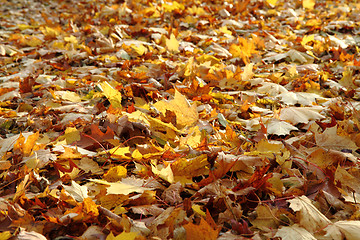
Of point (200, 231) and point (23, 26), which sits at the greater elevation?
point (200, 231)

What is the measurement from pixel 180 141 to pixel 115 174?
37cm

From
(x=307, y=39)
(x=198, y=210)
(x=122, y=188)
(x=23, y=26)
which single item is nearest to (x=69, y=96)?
(x=122, y=188)

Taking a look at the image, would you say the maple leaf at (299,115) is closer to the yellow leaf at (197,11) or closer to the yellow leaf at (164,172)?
the yellow leaf at (164,172)

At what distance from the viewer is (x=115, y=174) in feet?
4.82

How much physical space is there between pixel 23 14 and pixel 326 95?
17.4 feet

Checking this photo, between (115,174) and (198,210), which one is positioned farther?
(115,174)

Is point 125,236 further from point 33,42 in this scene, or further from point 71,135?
point 33,42

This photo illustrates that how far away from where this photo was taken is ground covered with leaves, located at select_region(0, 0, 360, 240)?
1.21 m

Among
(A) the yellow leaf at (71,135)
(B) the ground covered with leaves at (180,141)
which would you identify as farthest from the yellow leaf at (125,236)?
(A) the yellow leaf at (71,135)

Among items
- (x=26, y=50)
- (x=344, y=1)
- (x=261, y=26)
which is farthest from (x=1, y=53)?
(x=344, y=1)

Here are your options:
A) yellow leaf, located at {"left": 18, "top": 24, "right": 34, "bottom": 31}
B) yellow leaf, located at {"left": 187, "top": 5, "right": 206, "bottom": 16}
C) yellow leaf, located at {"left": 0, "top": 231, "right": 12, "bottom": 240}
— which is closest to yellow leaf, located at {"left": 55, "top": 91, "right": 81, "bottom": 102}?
yellow leaf, located at {"left": 0, "top": 231, "right": 12, "bottom": 240}

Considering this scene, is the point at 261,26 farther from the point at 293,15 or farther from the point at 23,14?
the point at 23,14

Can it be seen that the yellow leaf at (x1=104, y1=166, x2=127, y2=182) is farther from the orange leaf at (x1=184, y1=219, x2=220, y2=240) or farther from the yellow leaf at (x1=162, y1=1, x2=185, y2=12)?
the yellow leaf at (x1=162, y1=1, x2=185, y2=12)

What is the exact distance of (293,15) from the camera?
463 centimetres
